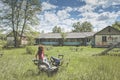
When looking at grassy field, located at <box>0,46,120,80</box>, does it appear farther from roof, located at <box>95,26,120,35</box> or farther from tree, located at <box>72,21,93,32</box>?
tree, located at <box>72,21,93,32</box>

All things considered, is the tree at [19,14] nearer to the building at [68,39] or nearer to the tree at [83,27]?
the building at [68,39]

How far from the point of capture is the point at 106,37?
2295 inches

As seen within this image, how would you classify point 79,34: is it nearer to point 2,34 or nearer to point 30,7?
point 30,7

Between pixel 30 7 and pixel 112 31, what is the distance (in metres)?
19.7

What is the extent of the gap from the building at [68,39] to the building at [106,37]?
9211mm

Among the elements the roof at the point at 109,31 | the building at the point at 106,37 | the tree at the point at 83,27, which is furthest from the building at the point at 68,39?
the tree at the point at 83,27

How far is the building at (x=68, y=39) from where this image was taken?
68.7 meters

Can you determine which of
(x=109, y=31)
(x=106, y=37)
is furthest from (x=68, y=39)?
(x=109, y=31)

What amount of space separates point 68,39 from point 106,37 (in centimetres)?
1512

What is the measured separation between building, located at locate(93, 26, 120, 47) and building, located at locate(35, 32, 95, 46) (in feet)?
30.2

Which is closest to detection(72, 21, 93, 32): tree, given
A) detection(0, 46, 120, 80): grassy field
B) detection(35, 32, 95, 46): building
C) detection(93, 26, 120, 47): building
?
detection(35, 32, 95, 46): building

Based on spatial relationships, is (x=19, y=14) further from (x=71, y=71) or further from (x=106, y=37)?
(x=71, y=71)

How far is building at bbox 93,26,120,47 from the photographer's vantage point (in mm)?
57812

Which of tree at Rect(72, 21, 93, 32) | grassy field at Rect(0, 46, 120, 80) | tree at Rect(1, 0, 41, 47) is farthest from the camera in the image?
tree at Rect(72, 21, 93, 32)
